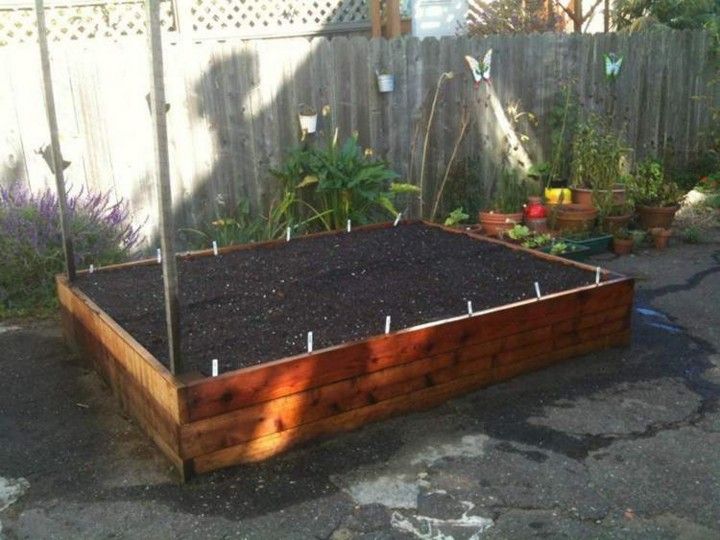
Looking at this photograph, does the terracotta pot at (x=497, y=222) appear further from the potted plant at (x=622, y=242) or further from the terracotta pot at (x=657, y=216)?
the terracotta pot at (x=657, y=216)

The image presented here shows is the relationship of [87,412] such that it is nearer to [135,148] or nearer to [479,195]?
[135,148]

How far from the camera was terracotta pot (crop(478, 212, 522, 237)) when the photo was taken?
6.52 metres

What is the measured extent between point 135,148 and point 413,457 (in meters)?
3.79

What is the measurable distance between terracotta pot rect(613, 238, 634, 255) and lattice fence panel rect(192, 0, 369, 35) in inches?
199

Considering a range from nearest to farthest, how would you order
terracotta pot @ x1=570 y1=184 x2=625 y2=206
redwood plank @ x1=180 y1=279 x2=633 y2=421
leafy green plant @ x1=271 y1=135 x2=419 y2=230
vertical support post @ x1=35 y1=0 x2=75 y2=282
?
redwood plank @ x1=180 y1=279 x2=633 y2=421, vertical support post @ x1=35 y1=0 x2=75 y2=282, leafy green plant @ x1=271 y1=135 x2=419 y2=230, terracotta pot @ x1=570 y1=184 x2=625 y2=206

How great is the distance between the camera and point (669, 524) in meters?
2.73

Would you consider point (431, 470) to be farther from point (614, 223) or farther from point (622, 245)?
point (614, 223)

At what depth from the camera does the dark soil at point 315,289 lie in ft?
11.9

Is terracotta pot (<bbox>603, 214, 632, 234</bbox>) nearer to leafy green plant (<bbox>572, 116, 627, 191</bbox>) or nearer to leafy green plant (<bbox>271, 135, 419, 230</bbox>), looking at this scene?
leafy green plant (<bbox>572, 116, 627, 191</bbox>)

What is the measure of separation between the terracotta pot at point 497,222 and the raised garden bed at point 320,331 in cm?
130

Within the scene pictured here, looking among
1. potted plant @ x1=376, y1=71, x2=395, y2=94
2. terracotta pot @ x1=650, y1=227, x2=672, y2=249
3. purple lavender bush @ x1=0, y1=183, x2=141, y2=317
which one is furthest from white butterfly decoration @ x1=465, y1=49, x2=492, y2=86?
purple lavender bush @ x1=0, y1=183, x2=141, y2=317

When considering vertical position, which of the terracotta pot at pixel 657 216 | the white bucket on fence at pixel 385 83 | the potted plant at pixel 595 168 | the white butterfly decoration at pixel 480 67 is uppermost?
the white butterfly decoration at pixel 480 67

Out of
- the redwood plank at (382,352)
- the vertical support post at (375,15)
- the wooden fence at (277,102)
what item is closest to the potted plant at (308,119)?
the wooden fence at (277,102)

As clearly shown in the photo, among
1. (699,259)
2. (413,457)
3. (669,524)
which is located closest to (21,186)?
(413,457)
